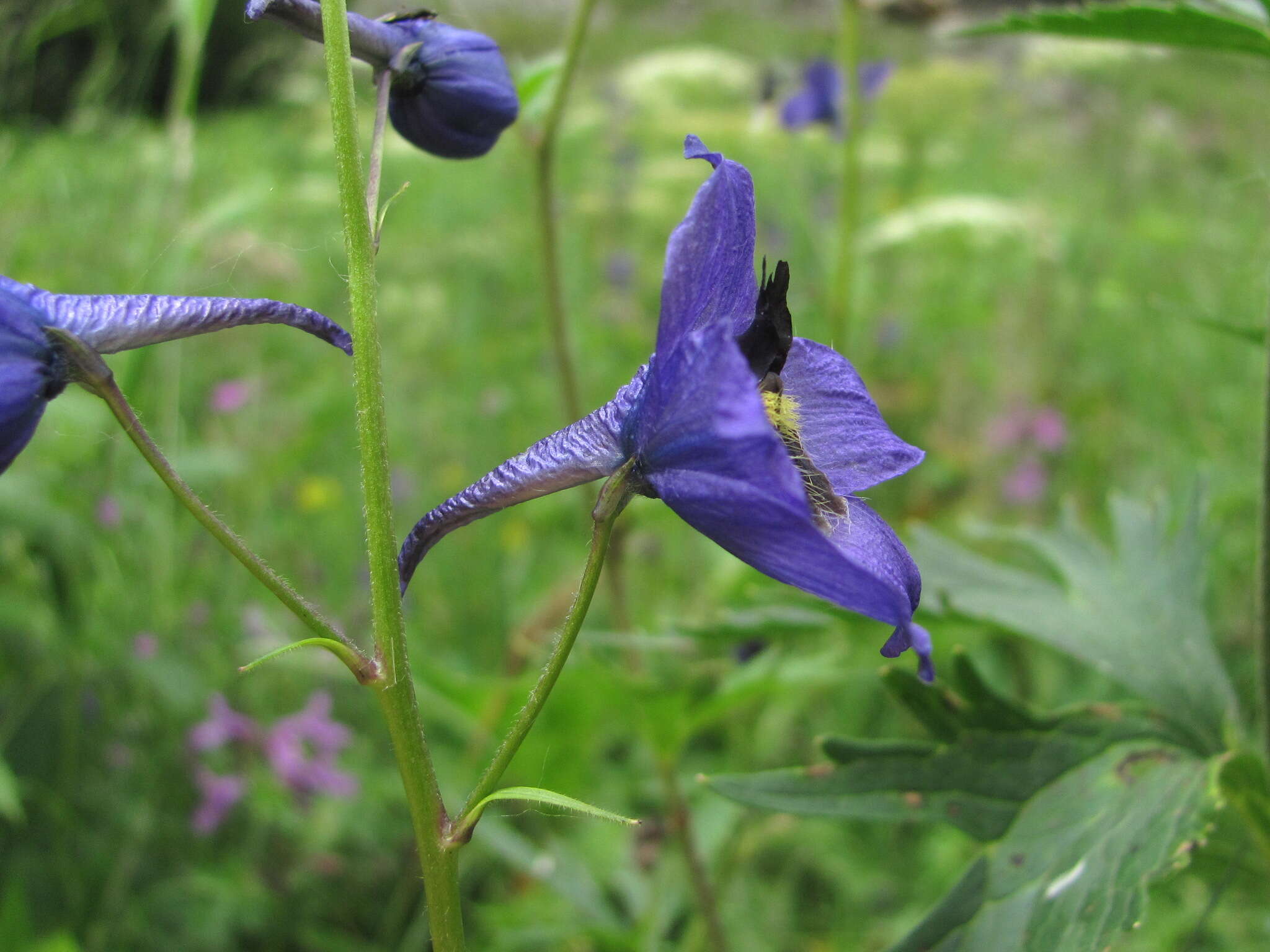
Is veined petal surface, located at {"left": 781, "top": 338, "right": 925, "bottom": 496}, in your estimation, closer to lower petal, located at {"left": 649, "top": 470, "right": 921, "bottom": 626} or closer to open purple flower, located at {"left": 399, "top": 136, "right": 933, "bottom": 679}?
open purple flower, located at {"left": 399, "top": 136, "right": 933, "bottom": 679}

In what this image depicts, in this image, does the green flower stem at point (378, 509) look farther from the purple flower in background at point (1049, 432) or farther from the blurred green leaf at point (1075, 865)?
the purple flower in background at point (1049, 432)

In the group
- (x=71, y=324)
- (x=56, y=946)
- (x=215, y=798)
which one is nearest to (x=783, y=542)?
(x=71, y=324)

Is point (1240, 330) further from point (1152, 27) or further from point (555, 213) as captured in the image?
point (555, 213)

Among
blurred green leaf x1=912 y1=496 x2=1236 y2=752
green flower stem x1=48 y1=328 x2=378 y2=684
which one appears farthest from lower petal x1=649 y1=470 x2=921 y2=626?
blurred green leaf x1=912 y1=496 x2=1236 y2=752

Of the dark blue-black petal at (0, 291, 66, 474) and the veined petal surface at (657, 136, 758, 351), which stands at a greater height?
the veined petal surface at (657, 136, 758, 351)

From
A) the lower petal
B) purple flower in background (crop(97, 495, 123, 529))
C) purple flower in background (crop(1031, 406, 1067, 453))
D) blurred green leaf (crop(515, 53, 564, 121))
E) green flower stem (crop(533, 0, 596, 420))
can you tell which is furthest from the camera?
purple flower in background (crop(1031, 406, 1067, 453))

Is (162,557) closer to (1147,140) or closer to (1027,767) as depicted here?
(1027,767)
